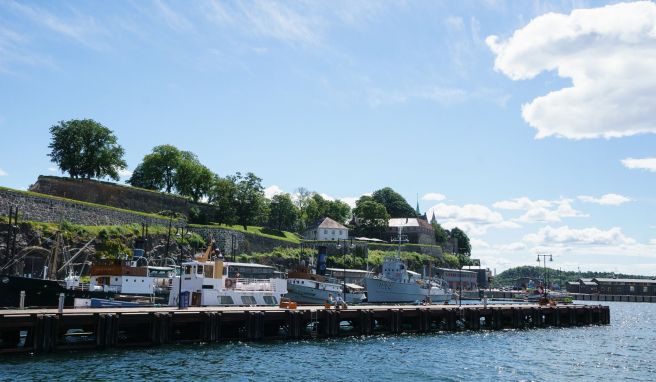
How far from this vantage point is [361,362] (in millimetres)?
31578

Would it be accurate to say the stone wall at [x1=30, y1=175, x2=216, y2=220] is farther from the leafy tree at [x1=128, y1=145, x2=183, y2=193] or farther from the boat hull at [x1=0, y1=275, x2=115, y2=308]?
the boat hull at [x1=0, y1=275, x2=115, y2=308]

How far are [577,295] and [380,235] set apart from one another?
6360 cm

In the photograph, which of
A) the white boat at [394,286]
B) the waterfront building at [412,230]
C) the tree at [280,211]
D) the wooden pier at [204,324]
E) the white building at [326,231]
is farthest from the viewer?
the waterfront building at [412,230]

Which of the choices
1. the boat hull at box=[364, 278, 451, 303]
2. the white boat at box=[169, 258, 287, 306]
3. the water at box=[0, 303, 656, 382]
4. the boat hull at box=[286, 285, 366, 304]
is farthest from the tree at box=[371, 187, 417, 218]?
the water at box=[0, 303, 656, 382]

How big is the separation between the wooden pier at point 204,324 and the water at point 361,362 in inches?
39.7

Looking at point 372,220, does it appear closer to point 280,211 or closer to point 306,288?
point 280,211

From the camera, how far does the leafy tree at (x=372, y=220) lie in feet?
517

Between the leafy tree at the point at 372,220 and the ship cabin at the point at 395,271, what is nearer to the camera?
the ship cabin at the point at 395,271

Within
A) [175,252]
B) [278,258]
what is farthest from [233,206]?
[175,252]

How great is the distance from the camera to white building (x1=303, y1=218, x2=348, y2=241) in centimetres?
14112

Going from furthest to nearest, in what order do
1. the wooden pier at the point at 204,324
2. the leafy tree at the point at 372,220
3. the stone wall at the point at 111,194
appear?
the leafy tree at the point at 372,220, the stone wall at the point at 111,194, the wooden pier at the point at 204,324

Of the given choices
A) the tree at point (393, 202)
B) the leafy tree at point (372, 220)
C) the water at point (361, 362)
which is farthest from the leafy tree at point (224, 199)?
the tree at point (393, 202)

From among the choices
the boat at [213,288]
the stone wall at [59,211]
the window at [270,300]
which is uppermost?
the stone wall at [59,211]

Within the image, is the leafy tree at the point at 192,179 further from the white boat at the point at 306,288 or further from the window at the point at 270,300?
the window at the point at 270,300
